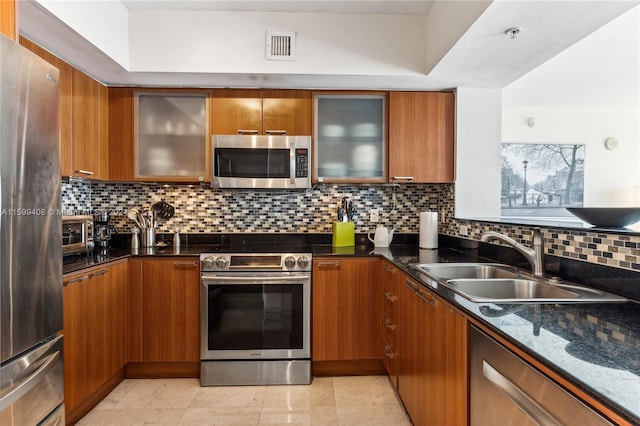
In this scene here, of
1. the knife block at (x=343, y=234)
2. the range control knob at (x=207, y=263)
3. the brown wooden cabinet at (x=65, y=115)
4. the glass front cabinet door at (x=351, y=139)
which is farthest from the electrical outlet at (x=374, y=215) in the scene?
the brown wooden cabinet at (x=65, y=115)

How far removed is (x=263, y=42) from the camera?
240cm

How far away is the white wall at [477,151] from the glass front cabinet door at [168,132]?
2029 mm

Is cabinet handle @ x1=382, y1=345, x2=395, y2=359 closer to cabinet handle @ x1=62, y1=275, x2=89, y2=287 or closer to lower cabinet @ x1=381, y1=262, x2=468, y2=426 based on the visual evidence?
lower cabinet @ x1=381, y1=262, x2=468, y2=426

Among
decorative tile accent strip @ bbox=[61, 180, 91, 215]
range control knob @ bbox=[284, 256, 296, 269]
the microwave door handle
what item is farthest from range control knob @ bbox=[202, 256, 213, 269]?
decorative tile accent strip @ bbox=[61, 180, 91, 215]

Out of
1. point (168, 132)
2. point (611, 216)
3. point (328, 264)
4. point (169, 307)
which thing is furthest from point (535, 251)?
point (168, 132)

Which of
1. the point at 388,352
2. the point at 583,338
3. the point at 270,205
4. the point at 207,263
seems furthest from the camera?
the point at 270,205

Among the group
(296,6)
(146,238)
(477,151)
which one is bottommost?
(146,238)

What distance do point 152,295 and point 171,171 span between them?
0.95 m

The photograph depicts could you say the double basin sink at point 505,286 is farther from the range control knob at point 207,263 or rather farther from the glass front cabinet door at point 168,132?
the glass front cabinet door at point 168,132

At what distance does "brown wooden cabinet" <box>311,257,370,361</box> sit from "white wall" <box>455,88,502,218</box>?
1.01 meters

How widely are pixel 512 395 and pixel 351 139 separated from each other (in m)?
2.15

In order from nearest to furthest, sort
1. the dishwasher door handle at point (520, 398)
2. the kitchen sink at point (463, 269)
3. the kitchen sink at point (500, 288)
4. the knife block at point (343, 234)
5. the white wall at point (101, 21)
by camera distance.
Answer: the dishwasher door handle at point (520, 398), the kitchen sink at point (500, 288), the white wall at point (101, 21), the kitchen sink at point (463, 269), the knife block at point (343, 234)

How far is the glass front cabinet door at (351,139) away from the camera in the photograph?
2771mm

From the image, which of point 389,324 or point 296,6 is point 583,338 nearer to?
point 389,324
